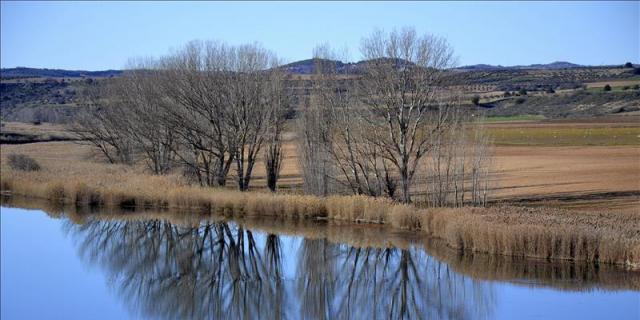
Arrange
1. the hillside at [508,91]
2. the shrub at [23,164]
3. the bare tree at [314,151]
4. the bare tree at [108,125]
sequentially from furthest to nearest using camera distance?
the bare tree at [108,125] < the shrub at [23,164] < the hillside at [508,91] < the bare tree at [314,151]

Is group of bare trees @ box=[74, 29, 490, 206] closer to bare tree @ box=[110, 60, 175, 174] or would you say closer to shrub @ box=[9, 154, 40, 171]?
bare tree @ box=[110, 60, 175, 174]

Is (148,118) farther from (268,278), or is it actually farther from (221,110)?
(268,278)

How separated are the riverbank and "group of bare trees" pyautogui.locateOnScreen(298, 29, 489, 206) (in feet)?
5.59

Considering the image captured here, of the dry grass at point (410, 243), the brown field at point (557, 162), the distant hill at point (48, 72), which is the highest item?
the distant hill at point (48, 72)

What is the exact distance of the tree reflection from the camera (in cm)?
1872

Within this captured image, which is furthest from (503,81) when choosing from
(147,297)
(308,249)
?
(147,297)

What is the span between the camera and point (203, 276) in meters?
22.4

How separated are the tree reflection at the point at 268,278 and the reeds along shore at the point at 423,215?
198 centimetres

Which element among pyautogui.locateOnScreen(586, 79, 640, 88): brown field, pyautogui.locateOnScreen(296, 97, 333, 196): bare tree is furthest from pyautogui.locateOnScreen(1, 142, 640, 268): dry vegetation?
pyautogui.locateOnScreen(586, 79, 640, 88): brown field

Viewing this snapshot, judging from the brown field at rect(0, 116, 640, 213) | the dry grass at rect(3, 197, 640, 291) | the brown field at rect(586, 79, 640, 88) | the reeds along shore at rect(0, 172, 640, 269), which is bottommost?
the dry grass at rect(3, 197, 640, 291)

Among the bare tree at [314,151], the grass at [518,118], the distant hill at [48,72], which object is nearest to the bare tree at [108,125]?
the bare tree at [314,151]

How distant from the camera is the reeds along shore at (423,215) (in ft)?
69.8

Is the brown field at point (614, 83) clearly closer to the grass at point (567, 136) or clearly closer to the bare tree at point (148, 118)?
the grass at point (567, 136)

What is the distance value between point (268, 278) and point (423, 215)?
6.65 m
